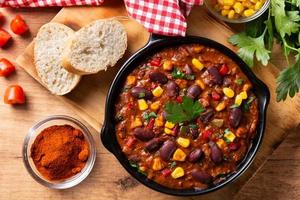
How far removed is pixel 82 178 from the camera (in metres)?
4.79

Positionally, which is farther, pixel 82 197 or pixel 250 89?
pixel 82 197

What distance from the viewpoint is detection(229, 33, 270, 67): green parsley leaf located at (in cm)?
448

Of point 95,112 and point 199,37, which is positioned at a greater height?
point 199,37

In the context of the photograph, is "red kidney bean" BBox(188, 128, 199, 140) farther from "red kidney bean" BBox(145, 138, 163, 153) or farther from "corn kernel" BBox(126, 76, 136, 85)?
"corn kernel" BBox(126, 76, 136, 85)

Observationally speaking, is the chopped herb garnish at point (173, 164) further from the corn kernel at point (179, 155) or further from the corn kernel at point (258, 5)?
the corn kernel at point (258, 5)

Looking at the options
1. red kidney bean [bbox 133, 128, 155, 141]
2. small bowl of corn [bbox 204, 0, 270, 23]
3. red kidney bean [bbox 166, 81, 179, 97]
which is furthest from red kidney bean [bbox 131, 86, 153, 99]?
small bowl of corn [bbox 204, 0, 270, 23]

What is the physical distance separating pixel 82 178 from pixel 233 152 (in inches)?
47.5

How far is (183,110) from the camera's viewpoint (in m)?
4.30

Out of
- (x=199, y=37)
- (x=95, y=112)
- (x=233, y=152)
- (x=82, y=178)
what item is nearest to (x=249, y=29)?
(x=199, y=37)

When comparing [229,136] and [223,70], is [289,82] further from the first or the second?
[229,136]

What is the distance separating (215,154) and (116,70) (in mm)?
1029

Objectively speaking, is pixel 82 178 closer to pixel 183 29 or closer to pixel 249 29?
pixel 183 29

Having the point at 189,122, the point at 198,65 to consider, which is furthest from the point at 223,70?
the point at 189,122

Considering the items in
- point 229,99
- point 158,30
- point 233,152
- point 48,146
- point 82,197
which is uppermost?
point 158,30
